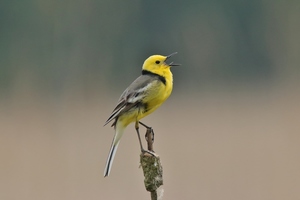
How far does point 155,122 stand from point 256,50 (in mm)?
7133

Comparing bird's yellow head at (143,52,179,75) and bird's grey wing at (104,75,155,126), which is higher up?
bird's yellow head at (143,52,179,75)

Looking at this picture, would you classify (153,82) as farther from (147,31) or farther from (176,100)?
(147,31)

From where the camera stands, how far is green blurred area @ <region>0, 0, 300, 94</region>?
17.9 m

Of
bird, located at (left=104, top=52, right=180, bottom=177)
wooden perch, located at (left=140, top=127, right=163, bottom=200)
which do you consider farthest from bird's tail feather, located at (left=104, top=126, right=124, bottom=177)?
wooden perch, located at (left=140, top=127, right=163, bottom=200)

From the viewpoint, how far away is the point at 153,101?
3.69 meters

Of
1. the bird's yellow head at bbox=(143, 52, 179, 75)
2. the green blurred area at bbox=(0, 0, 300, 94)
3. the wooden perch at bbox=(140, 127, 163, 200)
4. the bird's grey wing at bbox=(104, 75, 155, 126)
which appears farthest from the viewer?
the green blurred area at bbox=(0, 0, 300, 94)

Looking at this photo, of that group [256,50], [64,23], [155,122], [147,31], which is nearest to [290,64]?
[256,50]

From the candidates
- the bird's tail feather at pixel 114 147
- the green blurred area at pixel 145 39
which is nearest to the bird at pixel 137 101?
the bird's tail feather at pixel 114 147

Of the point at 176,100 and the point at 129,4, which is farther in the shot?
the point at 129,4

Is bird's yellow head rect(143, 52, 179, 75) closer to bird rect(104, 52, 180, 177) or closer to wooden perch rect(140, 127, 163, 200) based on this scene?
bird rect(104, 52, 180, 177)

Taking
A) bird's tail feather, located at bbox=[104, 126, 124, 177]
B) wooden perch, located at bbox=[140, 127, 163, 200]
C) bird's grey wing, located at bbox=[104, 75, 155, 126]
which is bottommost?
wooden perch, located at bbox=[140, 127, 163, 200]

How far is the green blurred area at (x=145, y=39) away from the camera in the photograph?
58.7ft

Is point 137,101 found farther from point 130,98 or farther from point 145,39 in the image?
point 145,39

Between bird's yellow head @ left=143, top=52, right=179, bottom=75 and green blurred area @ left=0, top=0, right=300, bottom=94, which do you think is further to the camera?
green blurred area @ left=0, top=0, right=300, bottom=94
